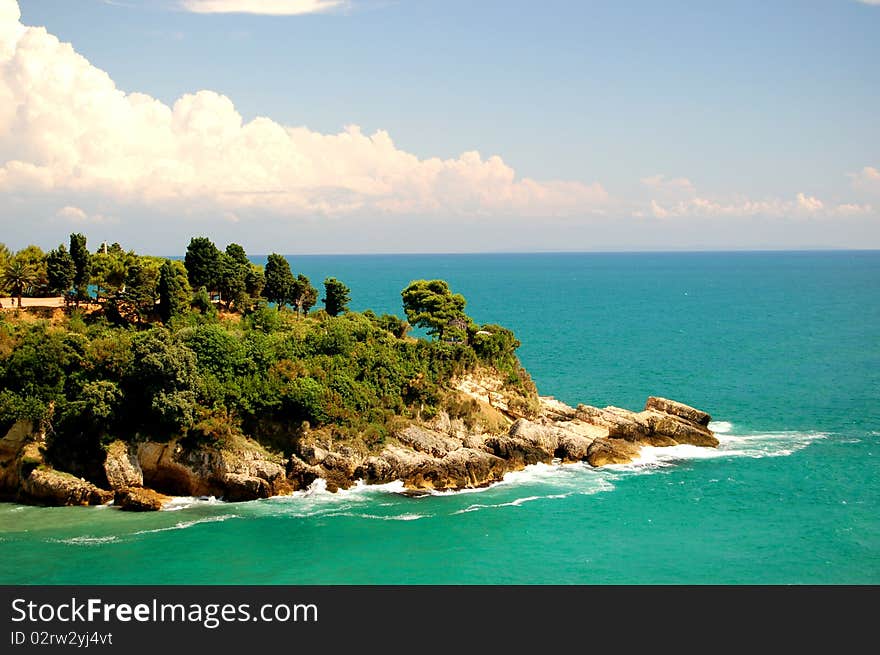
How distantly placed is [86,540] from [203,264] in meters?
29.4

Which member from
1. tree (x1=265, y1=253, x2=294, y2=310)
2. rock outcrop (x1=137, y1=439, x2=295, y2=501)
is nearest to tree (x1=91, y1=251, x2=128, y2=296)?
tree (x1=265, y1=253, x2=294, y2=310)

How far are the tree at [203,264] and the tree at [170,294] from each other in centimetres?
529

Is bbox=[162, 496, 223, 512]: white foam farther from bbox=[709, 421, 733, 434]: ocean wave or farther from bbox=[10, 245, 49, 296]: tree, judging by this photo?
bbox=[709, 421, 733, 434]: ocean wave

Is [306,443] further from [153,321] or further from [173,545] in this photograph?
[153,321]

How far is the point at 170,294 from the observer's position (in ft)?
195

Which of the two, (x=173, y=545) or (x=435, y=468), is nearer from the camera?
(x=173, y=545)

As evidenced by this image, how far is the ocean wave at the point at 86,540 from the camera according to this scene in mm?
41219

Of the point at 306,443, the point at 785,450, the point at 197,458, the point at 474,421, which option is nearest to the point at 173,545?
the point at 197,458

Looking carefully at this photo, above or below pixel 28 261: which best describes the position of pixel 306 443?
below

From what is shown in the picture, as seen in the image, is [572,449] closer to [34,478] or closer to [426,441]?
[426,441]

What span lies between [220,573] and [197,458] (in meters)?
11.8

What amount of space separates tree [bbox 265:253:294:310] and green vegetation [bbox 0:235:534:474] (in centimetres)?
19

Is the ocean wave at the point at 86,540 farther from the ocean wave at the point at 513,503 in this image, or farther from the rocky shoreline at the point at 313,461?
the ocean wave at the point at 513,503

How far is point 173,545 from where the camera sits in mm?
41156
